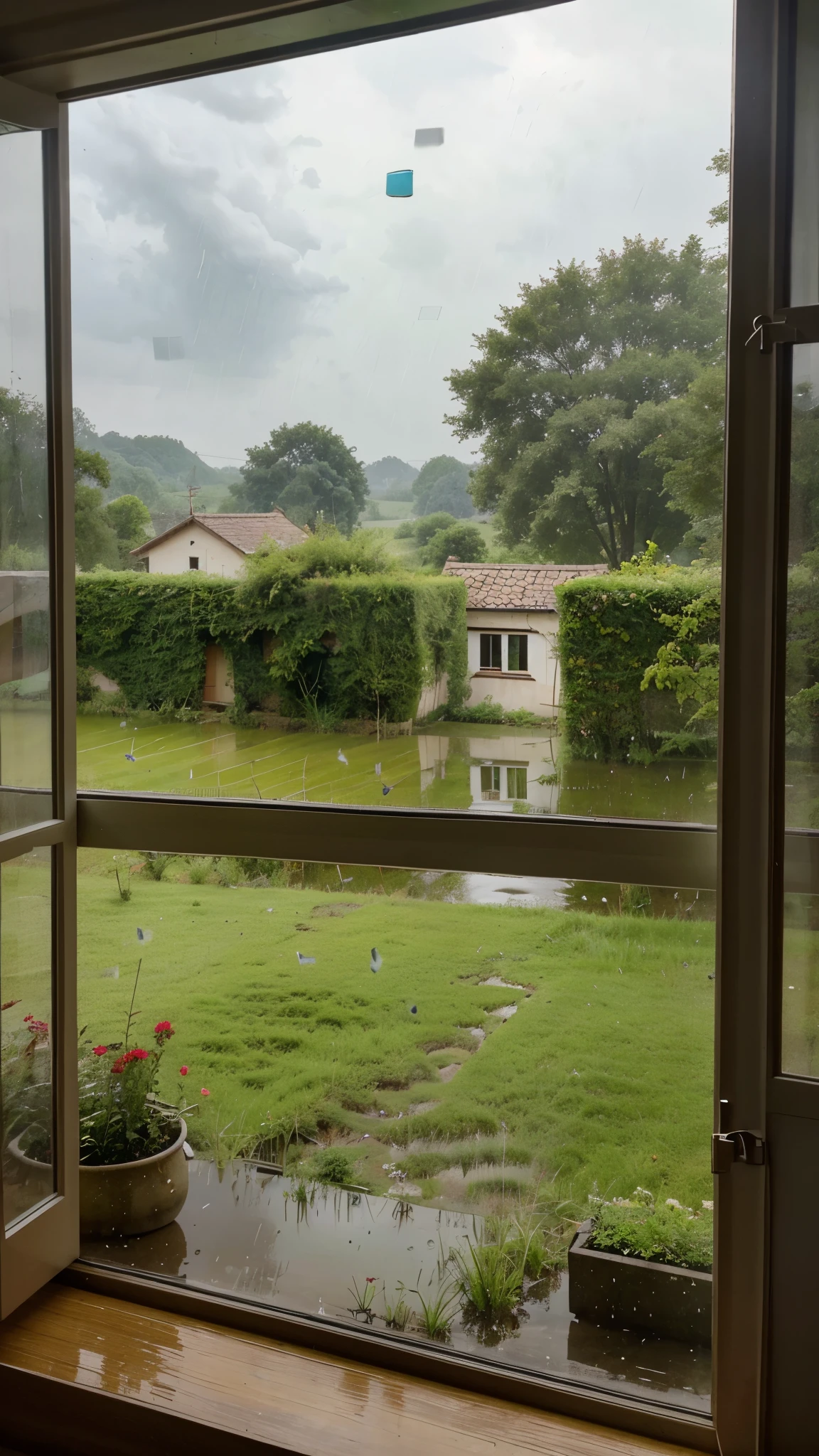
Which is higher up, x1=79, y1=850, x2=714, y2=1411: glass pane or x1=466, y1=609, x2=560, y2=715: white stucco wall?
x1=466, y1=609, x2=560, y2=715: white stucco wall

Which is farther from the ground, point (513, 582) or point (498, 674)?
point (513, 582)

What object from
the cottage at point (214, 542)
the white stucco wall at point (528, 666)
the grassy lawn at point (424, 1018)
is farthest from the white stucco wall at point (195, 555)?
the grassy lawn at point (424, 1018)

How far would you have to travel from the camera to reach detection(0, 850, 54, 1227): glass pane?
179cm

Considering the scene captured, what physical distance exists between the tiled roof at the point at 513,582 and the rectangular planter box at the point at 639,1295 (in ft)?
3.76

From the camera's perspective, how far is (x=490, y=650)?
1.77m

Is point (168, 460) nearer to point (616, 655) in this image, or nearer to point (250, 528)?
point (250, 528)

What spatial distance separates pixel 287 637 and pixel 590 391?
29.9 inches

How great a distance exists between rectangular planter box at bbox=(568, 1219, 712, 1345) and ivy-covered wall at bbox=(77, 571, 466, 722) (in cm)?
103

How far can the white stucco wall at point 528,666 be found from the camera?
1723mm

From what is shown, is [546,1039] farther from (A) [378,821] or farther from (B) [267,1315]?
(B) [267,1315]

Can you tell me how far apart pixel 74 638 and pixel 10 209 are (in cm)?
83

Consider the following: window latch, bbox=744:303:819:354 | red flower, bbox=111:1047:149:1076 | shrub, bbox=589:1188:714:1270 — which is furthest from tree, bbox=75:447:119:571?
shrub, bbox=589:1188:714:1270

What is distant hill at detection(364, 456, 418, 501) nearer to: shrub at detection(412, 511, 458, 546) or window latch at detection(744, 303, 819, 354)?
shrub at detection(412, 511, 458, 546)

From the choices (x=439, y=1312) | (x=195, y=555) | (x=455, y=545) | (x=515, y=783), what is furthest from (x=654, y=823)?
(x=195, y=555)
